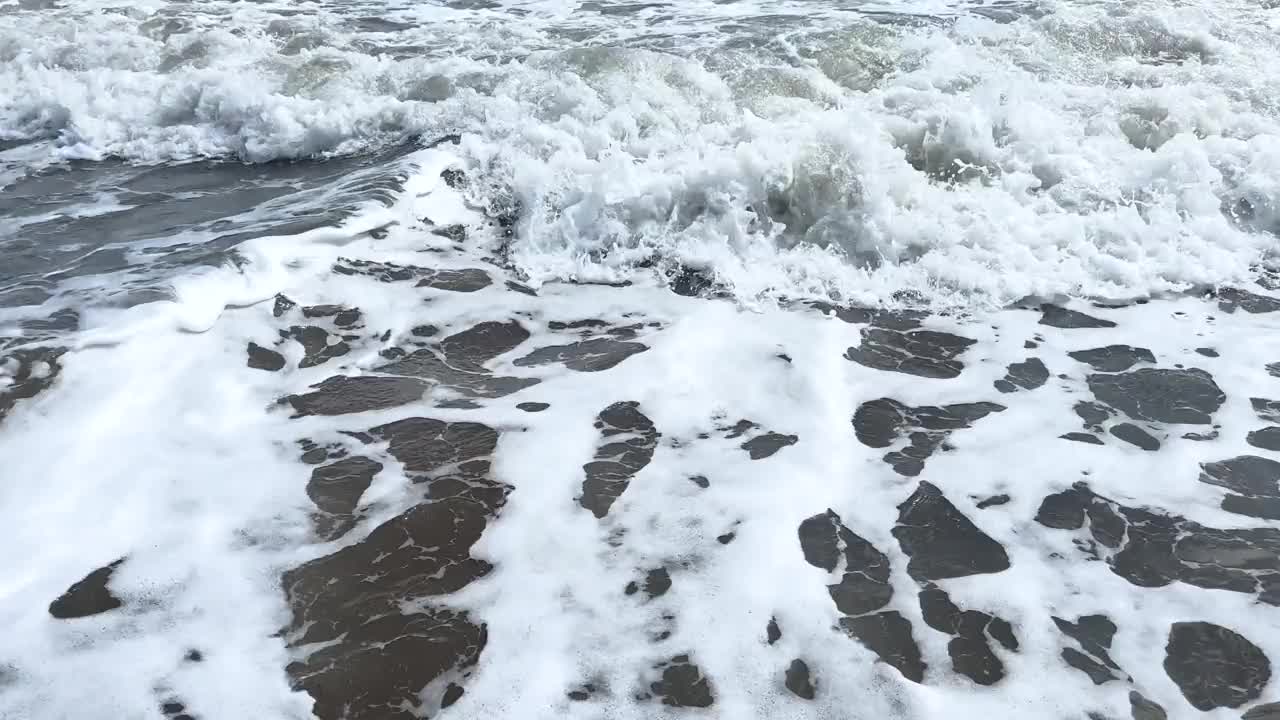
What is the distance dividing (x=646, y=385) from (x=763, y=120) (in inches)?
136

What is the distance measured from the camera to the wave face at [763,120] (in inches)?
246

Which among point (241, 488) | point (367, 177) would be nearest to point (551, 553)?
point (241, 488)

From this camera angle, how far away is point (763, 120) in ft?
24.6

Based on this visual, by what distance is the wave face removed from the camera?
246 inches

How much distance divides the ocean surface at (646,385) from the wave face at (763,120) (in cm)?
4

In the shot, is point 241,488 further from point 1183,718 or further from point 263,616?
point 1183,718

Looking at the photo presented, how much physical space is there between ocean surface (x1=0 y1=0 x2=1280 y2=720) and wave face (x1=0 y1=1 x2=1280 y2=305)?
43 mm

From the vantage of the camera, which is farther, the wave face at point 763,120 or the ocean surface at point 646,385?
the wave face at point 763,120

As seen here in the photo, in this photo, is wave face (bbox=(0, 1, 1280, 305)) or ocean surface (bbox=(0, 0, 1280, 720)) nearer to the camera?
ocean surface (bbox=(0, 0, 1280, 720))

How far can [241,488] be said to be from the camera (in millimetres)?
3973

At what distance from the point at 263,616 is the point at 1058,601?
2966 mm

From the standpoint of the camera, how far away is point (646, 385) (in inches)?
192

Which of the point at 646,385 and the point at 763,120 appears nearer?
the point at 646,385

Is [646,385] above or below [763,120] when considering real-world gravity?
below
